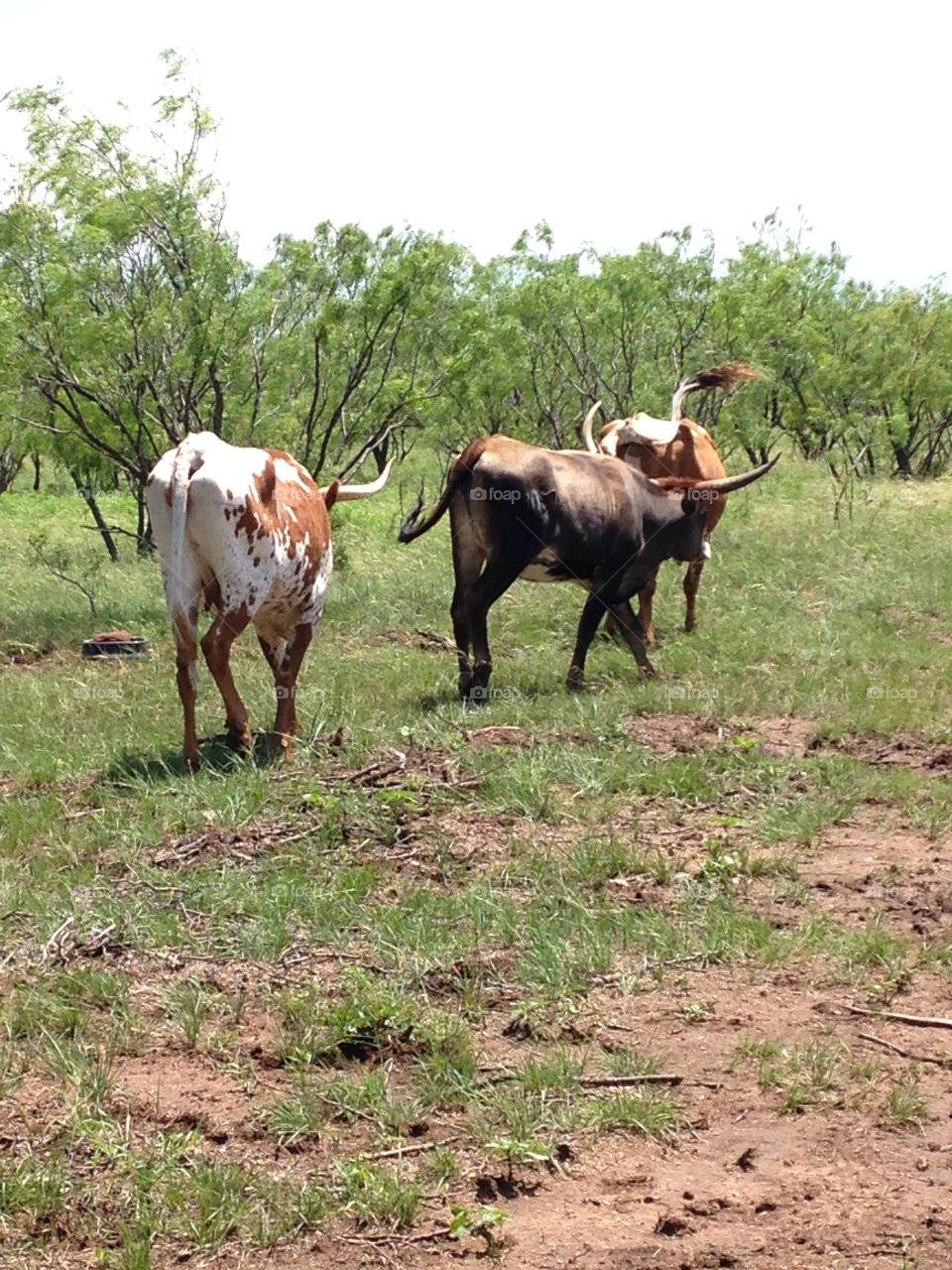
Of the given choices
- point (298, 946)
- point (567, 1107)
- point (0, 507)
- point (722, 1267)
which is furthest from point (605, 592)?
point (0, 507)

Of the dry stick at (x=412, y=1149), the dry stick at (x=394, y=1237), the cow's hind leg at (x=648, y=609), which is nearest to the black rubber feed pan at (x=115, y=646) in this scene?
the cow's hind leg at (x=648, y=609)

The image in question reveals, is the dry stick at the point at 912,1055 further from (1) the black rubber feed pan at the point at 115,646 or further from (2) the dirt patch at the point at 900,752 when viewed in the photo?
(1) the black rubber feed pan at the point at 115,646

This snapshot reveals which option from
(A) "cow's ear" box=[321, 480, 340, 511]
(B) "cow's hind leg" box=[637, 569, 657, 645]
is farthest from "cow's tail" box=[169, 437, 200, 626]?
(B) "cow's hind leg" box=[637, 569, 657, 645]

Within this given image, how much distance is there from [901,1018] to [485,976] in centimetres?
138

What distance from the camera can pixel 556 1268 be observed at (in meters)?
3.48

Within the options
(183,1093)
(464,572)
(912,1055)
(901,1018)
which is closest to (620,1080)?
(912,1055)

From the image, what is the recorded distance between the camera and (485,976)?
5.05 m

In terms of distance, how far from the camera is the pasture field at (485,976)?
12.2 feet

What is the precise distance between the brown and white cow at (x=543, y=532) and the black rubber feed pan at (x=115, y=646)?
2589 mm

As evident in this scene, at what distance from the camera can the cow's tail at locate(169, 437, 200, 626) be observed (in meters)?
7.55

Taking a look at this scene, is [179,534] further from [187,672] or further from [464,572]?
[464,572]

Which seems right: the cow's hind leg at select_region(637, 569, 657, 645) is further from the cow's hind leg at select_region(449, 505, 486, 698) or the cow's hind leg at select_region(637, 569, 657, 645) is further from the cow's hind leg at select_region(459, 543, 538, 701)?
the cow's hind leg at select_region(449, 505, 486, 698)

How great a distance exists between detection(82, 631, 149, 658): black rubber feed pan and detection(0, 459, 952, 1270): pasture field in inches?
55.9

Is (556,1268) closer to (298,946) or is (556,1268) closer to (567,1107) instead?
(567,1107)
